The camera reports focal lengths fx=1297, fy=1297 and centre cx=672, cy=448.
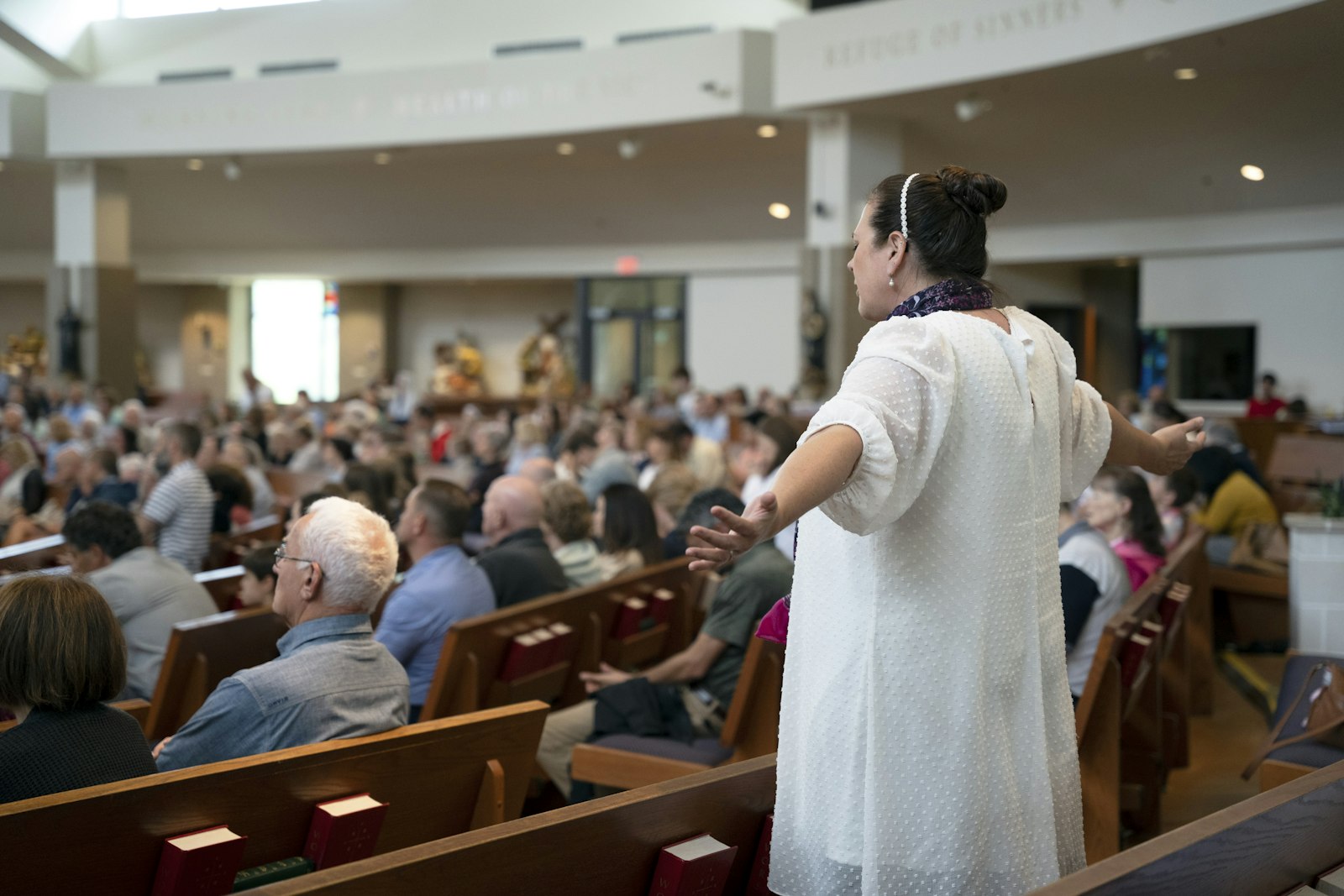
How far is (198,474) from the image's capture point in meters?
6.24

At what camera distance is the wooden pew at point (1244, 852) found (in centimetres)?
143

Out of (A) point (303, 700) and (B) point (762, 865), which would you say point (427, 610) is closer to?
(A) point (303, 700)

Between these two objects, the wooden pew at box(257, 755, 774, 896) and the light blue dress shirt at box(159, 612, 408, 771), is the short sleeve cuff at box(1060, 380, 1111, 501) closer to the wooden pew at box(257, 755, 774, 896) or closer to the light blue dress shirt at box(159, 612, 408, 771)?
the wooden pew at box(257, 755, 774, 896)

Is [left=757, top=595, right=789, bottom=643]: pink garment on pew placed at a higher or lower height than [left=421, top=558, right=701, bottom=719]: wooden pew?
higher

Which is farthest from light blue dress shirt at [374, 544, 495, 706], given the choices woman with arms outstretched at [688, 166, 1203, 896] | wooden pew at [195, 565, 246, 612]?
woman with arms outstretched at [688, 166, 1203, 896]

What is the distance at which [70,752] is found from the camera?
7.08 ft

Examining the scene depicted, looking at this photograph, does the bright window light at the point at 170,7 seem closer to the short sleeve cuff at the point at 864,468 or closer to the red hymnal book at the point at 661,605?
the red hymnal book at the point at 661,605

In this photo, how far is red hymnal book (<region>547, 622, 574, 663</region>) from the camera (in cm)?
398

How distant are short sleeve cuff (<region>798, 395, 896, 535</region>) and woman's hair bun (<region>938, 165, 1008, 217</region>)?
0.36 meters

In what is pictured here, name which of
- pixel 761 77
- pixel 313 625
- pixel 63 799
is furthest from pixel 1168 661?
pixel 761 77

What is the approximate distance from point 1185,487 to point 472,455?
531 centimetres

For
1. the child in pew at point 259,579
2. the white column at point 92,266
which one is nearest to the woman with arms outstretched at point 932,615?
the child in pew at point 259,579

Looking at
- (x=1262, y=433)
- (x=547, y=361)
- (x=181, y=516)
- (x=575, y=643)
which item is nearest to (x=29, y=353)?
(x=547, y=361)

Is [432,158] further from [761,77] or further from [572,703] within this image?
[572,703]
